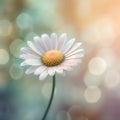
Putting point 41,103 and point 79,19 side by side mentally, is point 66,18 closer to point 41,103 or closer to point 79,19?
point 79,19

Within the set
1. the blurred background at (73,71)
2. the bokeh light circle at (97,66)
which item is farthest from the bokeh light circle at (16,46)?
the bokeh light circle at (97,66)

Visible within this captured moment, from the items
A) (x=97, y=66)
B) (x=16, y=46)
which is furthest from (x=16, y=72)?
(x=97, y=66)

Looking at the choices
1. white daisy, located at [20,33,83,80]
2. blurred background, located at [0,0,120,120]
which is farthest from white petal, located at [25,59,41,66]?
blurred background, located at [0,0,120,120]

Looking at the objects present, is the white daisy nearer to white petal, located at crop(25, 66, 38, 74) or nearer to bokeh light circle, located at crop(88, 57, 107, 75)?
white petal, located at crop(25, 66, 38, 74)

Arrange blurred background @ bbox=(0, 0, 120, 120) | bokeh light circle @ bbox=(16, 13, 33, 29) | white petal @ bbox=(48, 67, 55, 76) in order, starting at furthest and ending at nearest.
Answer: bokeh light circle @ bbox=(16, 13, 33, 29) → blurred background @ bbox=(0, 0, 120, 120) → white petal @ bbox=(48, 67, 55, 76)

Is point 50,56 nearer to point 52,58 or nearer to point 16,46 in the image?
point 52,58

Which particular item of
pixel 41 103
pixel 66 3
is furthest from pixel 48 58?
pixel 66 3
